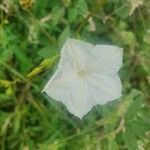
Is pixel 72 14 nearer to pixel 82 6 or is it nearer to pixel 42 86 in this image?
pixel 82 6

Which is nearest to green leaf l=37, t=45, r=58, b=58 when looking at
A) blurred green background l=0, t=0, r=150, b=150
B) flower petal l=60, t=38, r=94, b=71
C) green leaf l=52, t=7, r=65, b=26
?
blurred green background l=0, t=0, r=150, b=150

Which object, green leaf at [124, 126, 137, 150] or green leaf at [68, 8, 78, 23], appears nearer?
green leaf at [124, 126, 137, 150]

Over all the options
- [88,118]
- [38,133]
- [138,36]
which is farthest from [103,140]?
[138,36]

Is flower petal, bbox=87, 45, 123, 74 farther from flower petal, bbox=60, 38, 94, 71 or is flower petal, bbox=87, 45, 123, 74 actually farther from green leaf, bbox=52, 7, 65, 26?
green leaf, bbox=52, 7, 65, 26

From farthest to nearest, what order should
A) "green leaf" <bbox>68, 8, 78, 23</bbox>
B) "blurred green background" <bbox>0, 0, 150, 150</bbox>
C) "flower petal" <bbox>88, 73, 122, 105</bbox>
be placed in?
"green leaf" <bbox>68, 8, 78, 23</bbox>, "blurred green background" <bbox>0, 0, 150, 150</bbox>, "flower petal" <bbox>88, 73, 122, 105</bbox>

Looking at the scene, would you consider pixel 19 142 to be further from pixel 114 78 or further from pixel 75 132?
pixel 114 78

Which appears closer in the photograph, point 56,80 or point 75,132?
point 56,80

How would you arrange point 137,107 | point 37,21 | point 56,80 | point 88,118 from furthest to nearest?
1. point 88,118
2. point 37,21
3. point 137,107
4. point 56,80

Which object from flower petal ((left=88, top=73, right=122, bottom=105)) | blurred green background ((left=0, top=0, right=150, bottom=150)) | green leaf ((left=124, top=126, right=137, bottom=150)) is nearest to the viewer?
flower petal ((left=88, top=73, right=122, bottom=105))
